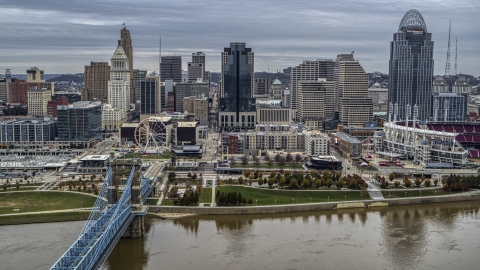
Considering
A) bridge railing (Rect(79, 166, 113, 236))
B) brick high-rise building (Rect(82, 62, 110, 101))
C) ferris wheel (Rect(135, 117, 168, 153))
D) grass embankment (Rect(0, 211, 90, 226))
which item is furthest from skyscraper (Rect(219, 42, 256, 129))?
bridge railing (Rect(79, 166, 113, 236))

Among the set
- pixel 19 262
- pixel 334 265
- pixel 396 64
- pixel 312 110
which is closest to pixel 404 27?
pixel 396 64

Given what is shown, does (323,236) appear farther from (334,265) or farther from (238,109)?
(238,109)

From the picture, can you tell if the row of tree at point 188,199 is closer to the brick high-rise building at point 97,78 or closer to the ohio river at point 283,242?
the ohio river at point 283,242

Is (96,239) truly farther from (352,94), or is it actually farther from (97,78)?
(97,78)

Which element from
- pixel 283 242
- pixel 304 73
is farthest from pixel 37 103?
pixel 283 242

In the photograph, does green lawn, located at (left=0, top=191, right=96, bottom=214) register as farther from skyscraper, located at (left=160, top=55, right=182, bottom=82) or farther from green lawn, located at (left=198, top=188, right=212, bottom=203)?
skyscraper, located at (left=160, top=55, right=182, bottom=82)

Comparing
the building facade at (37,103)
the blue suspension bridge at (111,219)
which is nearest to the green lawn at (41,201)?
the blue suspension bridge at (111,219)
